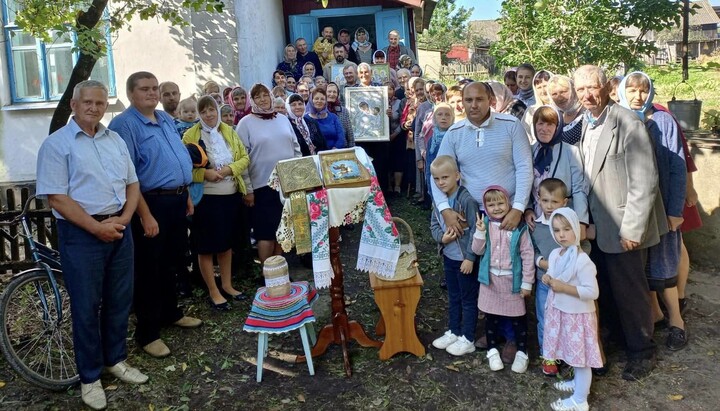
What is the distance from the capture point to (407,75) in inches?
353

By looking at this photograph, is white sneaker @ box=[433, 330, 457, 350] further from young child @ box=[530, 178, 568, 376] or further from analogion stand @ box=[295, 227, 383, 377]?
young child @ box=[530, 178, 568, 376]

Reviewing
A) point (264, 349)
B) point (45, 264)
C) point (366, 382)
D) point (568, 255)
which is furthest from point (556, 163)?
point (45, 264)

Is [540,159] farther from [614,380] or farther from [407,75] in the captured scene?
[407,75]

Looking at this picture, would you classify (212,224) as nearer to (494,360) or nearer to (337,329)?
(337,329)

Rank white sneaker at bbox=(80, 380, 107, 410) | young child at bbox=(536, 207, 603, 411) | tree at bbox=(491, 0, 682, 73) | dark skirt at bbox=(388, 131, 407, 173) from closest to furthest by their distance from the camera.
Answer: young child at bbox=(536, 207, 603, 411) < white sneaker at bbox=(80, 380, 107, 410) < tree at bbox=(491, 0, 682, 73) < dark skirt at bbox=(388, 131, 407, 173)

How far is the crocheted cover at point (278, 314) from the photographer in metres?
3.80

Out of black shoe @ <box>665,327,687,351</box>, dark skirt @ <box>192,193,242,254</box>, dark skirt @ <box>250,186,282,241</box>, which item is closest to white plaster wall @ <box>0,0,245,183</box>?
dark skirt @ <box>250,186,282,241</box>

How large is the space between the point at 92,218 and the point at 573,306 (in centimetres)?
306

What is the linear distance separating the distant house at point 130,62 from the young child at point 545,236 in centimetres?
620

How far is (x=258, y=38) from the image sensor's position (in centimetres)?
959

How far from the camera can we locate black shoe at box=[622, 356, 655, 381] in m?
3.68

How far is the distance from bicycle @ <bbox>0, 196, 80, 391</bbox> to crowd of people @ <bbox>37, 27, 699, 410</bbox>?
0.40 metres

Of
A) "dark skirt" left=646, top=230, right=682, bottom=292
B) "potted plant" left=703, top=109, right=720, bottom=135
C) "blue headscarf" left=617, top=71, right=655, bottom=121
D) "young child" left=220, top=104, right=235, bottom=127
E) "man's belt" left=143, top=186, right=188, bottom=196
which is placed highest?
"young child" left=220, top=104, right=235, bottom=127

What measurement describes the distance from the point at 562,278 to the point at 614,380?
2.93 ft
